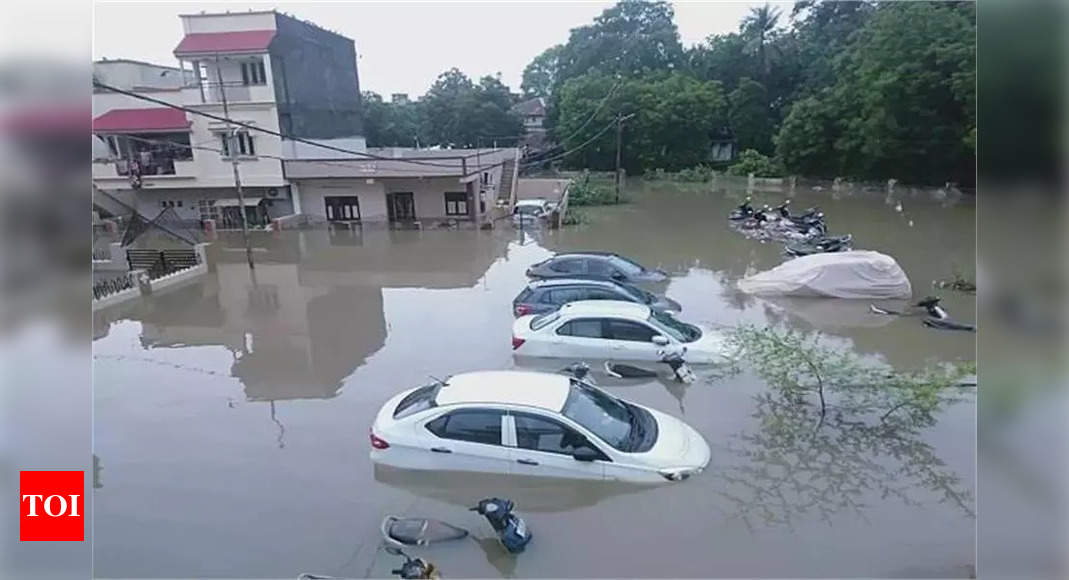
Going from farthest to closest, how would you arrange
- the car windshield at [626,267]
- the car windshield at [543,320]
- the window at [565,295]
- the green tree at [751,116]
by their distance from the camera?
the green tree at [751,116]
the car windshield at [626,267]
the window at [565,295]
the car windshield at [543,320]

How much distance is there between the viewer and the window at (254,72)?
71.1ft

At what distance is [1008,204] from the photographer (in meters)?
1.15

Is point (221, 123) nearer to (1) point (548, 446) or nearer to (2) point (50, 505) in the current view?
(1) point (548, 446)

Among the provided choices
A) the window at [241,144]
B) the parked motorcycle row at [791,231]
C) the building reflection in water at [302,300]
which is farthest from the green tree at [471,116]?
the parked motorcycle row at [791,231]

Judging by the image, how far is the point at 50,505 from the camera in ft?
4.24

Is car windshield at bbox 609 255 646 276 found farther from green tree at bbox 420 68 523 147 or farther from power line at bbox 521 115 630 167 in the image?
green tree at bbox 420 68 523 147

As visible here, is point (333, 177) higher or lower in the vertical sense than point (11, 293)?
higher

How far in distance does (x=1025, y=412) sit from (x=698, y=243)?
1800 centimetres

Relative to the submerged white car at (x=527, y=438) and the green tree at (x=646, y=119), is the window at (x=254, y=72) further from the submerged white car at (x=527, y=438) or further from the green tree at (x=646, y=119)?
the green tree at (x=646, y=119)

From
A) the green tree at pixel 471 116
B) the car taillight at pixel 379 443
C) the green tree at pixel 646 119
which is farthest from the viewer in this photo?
the green tree at pixel 471 116

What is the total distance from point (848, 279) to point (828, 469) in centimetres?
702

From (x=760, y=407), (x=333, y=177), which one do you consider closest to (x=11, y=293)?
(x=760, y=407)

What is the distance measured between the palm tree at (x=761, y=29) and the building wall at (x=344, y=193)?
91.6 feet

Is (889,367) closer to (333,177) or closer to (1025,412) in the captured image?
(1025,412)
